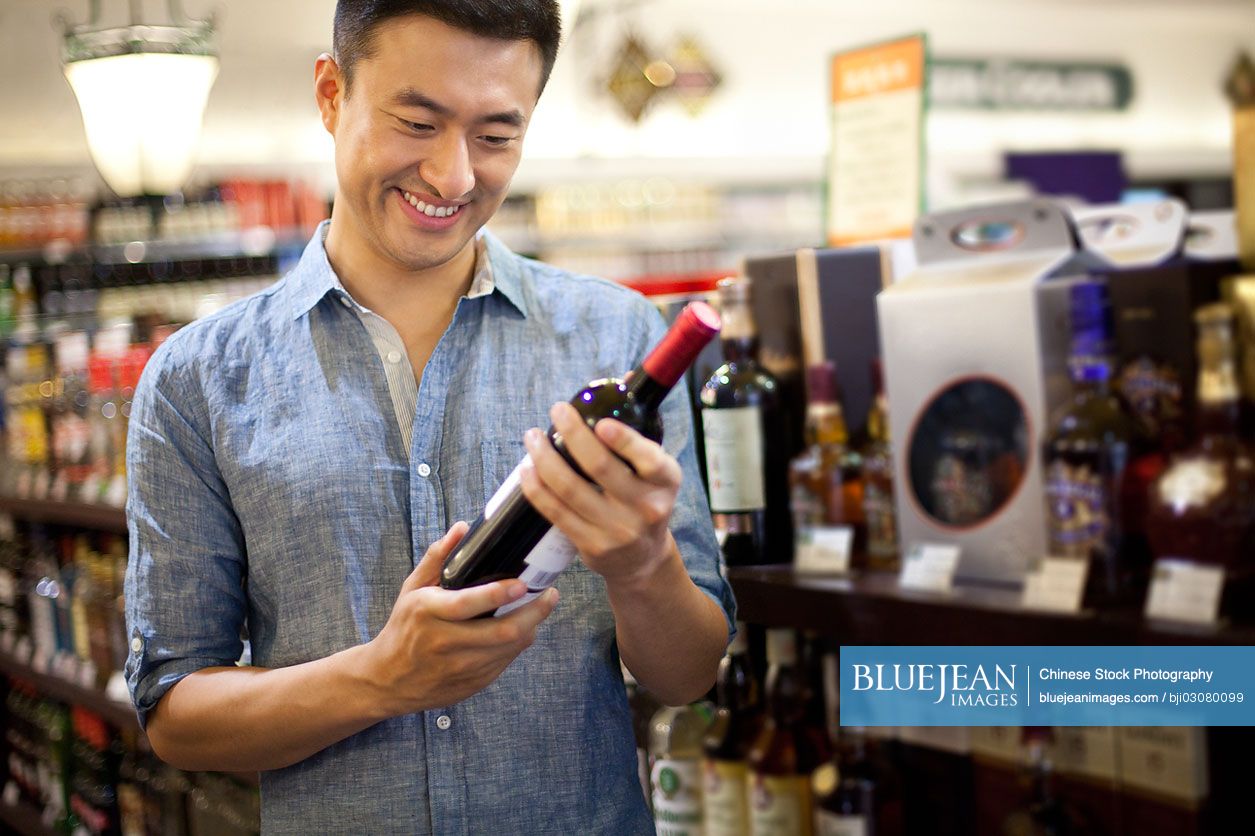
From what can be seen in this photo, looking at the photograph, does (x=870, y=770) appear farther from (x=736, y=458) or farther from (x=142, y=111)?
(x=142, y=111)

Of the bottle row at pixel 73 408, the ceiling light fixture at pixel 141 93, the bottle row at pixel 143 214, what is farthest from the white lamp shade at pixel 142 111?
the bottle row at pixel 143 214

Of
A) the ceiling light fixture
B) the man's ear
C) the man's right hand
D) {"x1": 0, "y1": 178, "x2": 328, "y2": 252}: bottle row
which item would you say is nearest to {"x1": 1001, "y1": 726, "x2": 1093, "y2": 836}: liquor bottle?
the man's right hand

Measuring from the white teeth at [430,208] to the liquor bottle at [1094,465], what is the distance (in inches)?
25.0

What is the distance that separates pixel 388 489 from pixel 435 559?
0.23 metres

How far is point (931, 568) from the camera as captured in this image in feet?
4.70

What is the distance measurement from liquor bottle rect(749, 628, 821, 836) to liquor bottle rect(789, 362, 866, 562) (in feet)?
0.45

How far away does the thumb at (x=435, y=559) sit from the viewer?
1.13m

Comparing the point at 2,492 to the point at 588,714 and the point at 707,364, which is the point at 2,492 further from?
the point at 588,714

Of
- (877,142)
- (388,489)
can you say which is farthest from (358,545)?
(877,142)

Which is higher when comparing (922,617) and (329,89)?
(329,89)

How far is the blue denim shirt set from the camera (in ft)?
4.39

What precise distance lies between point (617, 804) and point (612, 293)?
55 cm

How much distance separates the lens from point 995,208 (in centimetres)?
154

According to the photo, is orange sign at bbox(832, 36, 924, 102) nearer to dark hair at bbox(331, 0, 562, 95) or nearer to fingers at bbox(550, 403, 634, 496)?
dark hair at bbox(331, 0, 562, 95)
